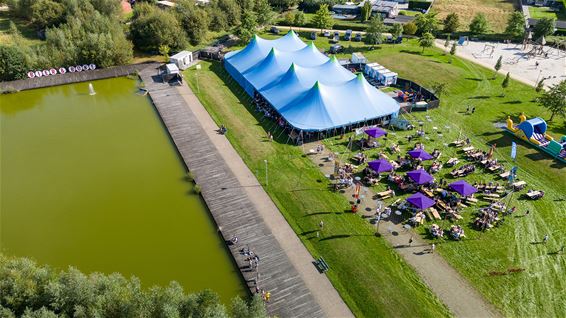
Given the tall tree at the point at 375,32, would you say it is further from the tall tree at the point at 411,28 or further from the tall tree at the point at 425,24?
the tall tree at the point at 425,24

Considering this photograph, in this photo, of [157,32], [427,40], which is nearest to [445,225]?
[427,40]

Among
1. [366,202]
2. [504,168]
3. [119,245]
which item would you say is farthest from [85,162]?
[504,168]

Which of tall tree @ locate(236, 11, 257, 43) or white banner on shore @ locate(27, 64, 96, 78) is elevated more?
tall tree @ locate(236, 11, 257, 43)

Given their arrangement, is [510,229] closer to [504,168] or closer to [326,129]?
[504,168]

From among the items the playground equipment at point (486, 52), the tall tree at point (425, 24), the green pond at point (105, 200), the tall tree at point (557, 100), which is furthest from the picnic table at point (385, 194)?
the tall tree at point (425, 24)

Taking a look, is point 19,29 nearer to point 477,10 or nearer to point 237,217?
point 237,217

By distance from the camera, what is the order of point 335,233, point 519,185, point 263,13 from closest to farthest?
point 335,233
point 519,185
point 263,13

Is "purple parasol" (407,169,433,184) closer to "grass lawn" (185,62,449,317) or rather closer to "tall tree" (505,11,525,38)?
"grass lawn" (185,62,449,317)

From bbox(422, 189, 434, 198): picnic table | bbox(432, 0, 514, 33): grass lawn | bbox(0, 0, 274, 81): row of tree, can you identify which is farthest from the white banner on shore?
bbox(432, 0, 514, 33): grass lawn
